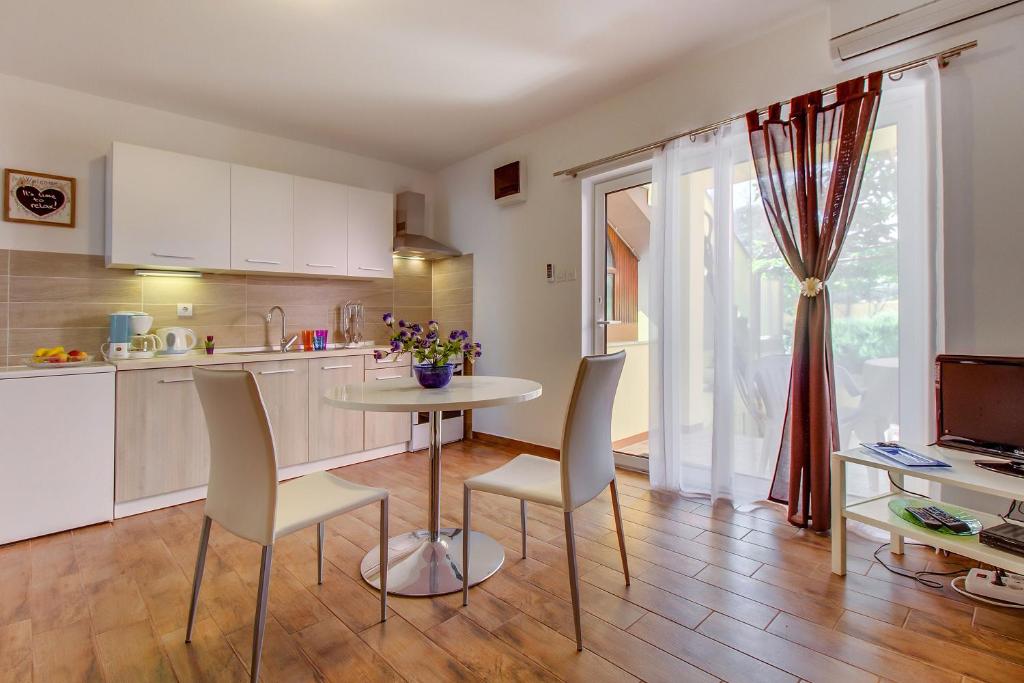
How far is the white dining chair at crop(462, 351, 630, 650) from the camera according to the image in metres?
1.64

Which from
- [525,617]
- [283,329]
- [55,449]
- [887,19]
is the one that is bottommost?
[525,617]

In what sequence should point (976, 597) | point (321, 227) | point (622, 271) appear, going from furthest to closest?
point (321, 227) < point (622, 271) < point (976, 597)

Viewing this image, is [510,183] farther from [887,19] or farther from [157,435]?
[157,435]

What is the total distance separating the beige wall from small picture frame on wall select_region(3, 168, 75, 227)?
9.11ft

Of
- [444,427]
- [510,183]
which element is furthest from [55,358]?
[510,183]

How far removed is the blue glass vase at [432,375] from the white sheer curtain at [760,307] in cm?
149

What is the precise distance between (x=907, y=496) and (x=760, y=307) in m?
1.09

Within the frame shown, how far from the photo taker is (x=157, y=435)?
2832mm

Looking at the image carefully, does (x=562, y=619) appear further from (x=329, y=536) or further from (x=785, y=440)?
(x=785, y=440)

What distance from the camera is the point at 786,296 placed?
261 centimetres

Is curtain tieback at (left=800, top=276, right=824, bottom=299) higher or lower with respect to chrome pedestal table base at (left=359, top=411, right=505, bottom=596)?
higher

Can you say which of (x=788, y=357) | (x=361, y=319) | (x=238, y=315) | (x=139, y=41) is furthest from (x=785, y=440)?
(x=139, y=41)

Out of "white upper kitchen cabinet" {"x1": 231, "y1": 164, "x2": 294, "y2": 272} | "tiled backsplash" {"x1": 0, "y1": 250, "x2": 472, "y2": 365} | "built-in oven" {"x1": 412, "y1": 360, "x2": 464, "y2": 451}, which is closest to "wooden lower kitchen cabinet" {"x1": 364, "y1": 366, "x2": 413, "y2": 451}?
"built-in oven" {"x1": 412, "y1": 360, "x2": 464, "y2": 451}

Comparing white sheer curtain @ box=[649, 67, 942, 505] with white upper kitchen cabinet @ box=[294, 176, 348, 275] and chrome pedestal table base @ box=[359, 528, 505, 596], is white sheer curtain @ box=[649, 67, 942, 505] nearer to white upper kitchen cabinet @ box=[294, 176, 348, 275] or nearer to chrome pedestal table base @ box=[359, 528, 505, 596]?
chrome pedestal table base @ box=[359, 528, 505, 596]
